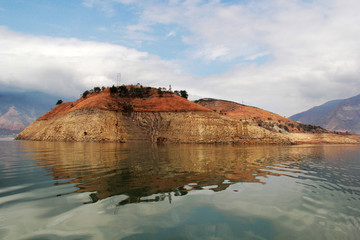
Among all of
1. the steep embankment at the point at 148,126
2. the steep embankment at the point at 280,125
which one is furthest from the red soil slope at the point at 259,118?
the steep embankment at the point at 148,126

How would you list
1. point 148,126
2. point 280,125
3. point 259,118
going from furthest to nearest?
point 259,118
point 280,125
point 148,126

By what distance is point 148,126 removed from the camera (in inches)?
2697

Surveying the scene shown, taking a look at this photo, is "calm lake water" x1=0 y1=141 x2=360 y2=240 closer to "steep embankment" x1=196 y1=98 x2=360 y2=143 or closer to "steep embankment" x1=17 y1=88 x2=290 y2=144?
"steep embankment" x1=17 y1=88 x2=290 y2=144

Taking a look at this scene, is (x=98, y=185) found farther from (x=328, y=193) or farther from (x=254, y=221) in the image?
(x=328, y=193)

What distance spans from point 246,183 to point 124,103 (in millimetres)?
72047

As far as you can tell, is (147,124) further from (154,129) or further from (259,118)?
(259,118)

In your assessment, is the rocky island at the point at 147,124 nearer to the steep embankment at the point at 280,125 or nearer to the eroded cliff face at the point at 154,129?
the eroded cliff face at the point at 154,129

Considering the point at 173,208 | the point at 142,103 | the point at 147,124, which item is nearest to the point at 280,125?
the point at 142,103

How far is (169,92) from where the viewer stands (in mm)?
83562

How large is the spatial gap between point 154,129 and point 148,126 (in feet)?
8.58

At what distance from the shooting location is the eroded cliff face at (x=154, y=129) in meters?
62.7

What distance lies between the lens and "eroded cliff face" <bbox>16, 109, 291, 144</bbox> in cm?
6269

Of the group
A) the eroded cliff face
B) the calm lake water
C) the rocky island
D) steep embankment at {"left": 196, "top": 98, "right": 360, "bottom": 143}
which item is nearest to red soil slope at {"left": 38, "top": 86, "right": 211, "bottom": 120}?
the rocky island

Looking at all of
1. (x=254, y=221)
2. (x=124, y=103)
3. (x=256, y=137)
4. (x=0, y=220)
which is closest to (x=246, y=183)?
(x=254, y=221)
